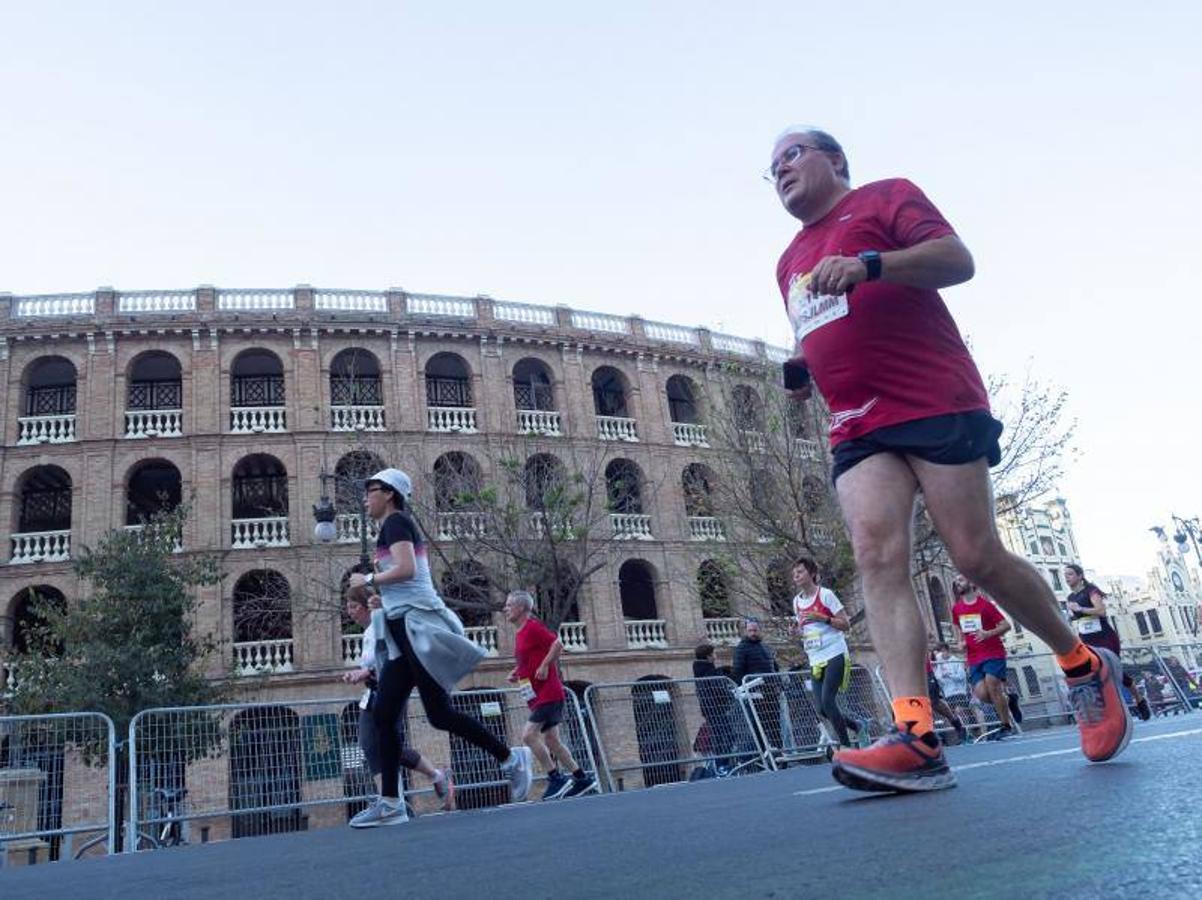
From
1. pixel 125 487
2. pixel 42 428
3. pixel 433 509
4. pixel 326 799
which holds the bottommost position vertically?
pixel 326 799

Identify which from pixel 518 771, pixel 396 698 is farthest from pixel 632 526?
pixel 396 698

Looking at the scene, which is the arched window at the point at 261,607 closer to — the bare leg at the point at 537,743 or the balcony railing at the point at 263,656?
the balcony railing at the point at 263,656

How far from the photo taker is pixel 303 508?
23453 mm

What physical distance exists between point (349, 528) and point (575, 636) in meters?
6.49

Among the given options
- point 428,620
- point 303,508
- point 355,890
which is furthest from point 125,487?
point 355,890

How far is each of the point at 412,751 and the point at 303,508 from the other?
17.7 m

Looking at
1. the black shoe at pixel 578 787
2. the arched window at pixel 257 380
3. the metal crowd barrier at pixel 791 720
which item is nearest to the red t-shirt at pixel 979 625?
the metal crowd barrier at pixel 791 720

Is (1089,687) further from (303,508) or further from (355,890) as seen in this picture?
(303,508)

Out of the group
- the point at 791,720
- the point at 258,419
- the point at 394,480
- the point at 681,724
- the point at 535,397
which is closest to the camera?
the point at 394,480

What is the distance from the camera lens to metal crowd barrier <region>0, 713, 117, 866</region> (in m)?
7.27

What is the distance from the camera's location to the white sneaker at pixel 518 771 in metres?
6.20

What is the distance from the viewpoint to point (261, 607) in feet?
74.0

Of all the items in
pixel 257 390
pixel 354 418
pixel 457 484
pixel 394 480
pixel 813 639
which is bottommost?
pixel 813 639

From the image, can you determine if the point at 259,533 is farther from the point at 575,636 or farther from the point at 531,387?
the point at 531,387
